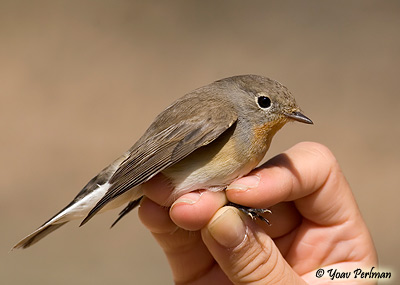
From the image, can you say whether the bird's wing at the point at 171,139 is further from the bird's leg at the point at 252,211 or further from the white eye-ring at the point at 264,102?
the bird's leg at the point at 252,211

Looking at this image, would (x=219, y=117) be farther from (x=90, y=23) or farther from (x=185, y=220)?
(x=90, y=23)

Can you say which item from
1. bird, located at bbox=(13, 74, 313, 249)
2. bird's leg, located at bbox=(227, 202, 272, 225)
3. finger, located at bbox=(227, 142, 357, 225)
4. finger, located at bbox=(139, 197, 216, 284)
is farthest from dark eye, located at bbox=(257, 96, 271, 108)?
finger, located at bbox=(139, 197, 216, 284)

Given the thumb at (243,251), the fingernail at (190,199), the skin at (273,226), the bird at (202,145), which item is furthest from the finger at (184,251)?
the thumb at (243,251)

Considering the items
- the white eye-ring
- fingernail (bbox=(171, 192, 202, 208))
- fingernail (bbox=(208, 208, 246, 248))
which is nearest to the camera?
fingernail (bbox=(208, 208, 246, 248))

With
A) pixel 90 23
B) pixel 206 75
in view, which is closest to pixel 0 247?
pixel 206 75

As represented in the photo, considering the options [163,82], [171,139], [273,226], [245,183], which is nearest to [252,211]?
[245,183]

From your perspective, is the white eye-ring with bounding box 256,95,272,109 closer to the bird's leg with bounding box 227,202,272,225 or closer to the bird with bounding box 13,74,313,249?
the bird with bounding box 13,74,313,249

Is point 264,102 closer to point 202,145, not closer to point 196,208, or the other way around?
point 202,145
